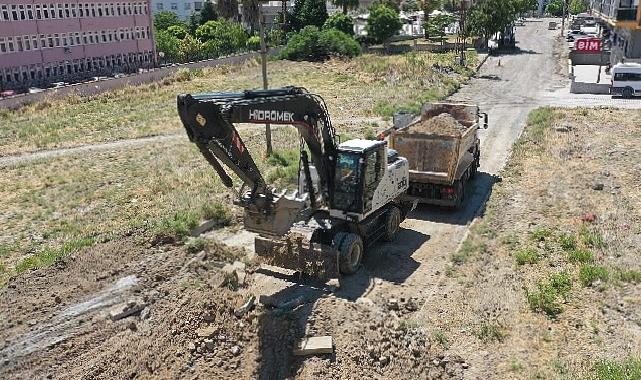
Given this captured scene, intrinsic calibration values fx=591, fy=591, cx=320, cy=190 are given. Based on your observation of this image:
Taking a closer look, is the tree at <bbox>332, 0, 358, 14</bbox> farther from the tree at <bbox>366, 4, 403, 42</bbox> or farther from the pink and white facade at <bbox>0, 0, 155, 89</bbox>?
the pink and white facade at <bbox>0, 0, 155, 89</bbox>

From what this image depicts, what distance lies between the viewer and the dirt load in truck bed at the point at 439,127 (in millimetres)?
17831

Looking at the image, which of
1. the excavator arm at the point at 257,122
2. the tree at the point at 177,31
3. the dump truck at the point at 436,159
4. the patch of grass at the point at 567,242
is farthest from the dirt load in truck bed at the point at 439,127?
the tree at the point at 177,31

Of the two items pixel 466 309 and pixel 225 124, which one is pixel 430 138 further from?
pixel 225 124

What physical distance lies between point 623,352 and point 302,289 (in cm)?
623

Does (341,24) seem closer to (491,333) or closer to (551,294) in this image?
(551,294)

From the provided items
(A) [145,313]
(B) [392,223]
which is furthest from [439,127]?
(A) [145,313]

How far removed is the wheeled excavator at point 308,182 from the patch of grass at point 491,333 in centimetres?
341

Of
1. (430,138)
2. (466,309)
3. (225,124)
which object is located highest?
(225,124)

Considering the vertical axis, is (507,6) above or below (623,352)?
above

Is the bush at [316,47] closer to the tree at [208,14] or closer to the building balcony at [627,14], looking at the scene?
the tree at [208,14]

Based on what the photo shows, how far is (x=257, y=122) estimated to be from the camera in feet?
36.5

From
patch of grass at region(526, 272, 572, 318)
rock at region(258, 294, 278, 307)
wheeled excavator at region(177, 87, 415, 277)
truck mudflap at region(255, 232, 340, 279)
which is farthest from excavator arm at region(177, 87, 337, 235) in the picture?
patch of grass at region(526, 272, 572, 318)

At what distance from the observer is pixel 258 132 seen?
29172 mm

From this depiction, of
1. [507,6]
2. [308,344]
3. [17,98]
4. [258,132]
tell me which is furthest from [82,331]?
[507,6]
